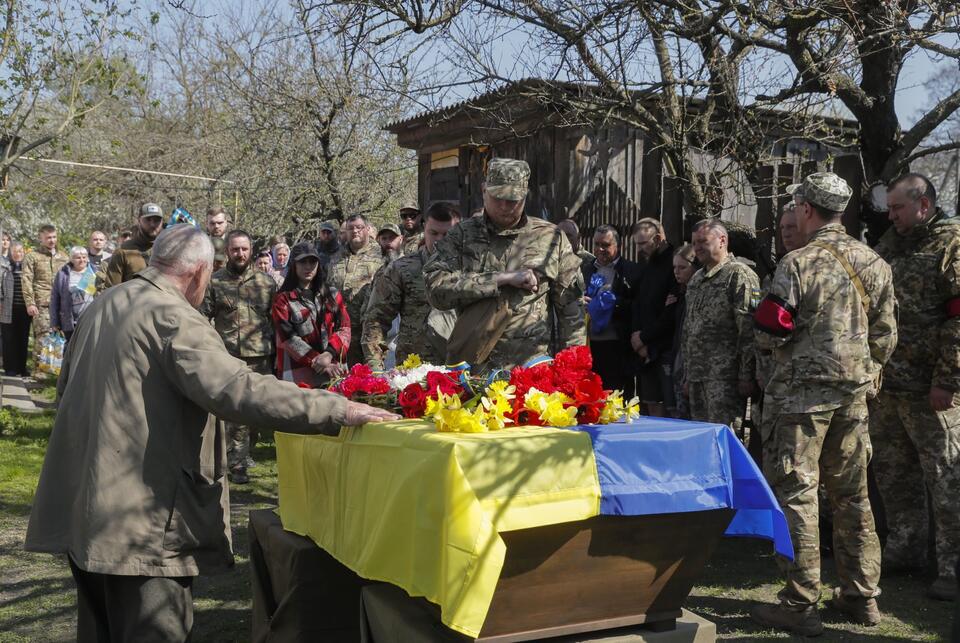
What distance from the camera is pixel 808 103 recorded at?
7.46 m

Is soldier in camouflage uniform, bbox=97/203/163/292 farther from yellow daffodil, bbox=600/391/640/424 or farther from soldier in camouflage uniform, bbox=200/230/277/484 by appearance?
yellow daffodil, bbox=600/391/640/424

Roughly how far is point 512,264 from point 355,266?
5.01 m

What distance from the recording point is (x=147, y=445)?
11.4ft

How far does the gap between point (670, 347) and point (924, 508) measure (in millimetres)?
2482

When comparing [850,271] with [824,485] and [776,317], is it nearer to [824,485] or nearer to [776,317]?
[776,317]

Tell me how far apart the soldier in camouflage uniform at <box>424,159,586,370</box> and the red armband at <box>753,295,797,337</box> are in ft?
3.25

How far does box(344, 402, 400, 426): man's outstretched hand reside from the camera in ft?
11.8

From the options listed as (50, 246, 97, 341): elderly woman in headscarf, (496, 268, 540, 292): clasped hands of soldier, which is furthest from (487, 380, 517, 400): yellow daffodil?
(50, 246, 97, 341): elderly woman in headscarf

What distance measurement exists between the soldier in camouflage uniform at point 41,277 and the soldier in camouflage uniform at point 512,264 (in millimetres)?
12517

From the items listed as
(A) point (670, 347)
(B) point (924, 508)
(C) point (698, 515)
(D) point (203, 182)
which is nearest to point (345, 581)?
(C) point (698, 515)

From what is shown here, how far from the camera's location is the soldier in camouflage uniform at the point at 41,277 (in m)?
15.6

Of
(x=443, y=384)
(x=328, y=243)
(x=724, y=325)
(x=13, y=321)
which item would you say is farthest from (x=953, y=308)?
(x=13, y=321)

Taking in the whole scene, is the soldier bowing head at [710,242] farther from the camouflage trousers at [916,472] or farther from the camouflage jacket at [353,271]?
the camouflage jacket at [353,271]

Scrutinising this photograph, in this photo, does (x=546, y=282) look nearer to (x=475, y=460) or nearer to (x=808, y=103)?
(x=475, y=460)
